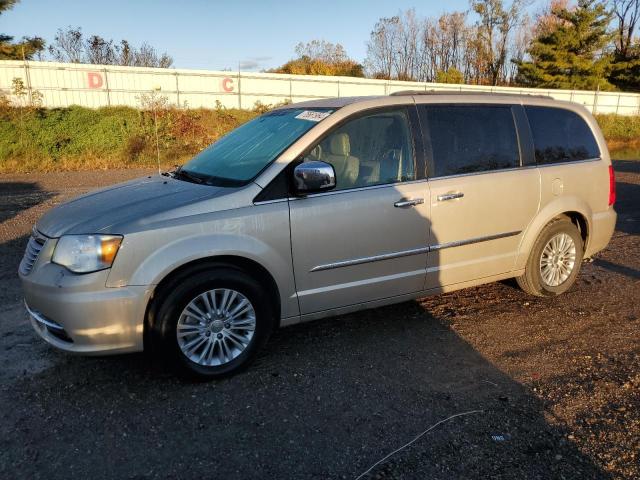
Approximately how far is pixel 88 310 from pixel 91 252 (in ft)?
1.14

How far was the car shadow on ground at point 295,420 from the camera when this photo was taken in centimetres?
254

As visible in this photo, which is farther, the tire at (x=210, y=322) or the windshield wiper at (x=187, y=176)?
the windshield wiper at (x=187, y=176)

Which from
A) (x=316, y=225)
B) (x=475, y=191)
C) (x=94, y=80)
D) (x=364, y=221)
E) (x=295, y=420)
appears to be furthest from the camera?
(x=94, y=80)

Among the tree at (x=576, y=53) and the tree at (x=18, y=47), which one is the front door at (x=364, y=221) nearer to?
the tree at (x=18, y=47)

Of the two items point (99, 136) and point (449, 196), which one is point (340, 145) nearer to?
point (449, 196)

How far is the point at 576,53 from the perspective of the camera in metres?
42.8

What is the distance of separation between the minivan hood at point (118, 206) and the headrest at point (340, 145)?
84 cm

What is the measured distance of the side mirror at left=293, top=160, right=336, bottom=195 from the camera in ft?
11.1

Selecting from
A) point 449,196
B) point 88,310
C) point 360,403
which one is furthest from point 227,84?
point 360,403

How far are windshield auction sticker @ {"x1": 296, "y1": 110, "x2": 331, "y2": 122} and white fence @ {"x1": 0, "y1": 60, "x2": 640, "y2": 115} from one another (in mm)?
18941

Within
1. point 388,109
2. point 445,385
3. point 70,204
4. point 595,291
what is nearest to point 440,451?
point 445,385

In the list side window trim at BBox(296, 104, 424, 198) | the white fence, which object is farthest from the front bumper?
the white fence

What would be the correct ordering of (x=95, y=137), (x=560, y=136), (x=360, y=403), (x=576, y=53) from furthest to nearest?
(x=576, y=53)
(x=95, y=137)
(x=560, y=136)
(x=360, y=403)

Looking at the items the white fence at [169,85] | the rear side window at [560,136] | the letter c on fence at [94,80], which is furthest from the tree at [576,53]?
the rear side window at [560,136]
